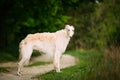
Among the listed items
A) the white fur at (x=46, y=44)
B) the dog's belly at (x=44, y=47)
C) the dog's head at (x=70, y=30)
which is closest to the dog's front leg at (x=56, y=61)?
the white fur at (x=46, y=44)

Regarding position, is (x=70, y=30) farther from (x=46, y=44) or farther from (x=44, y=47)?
(x=44, y=47)

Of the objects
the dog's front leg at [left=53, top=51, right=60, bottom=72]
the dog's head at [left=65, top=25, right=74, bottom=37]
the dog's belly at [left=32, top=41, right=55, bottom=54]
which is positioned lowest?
the dog's front leg at [left=53, top=51, right=60, bottom=72]

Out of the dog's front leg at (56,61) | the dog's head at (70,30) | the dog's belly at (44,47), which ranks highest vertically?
the dog's head at (70,30)

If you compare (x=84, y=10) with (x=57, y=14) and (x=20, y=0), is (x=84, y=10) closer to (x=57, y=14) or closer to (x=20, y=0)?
(x=57, y=14)

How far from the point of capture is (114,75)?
42.4 feet

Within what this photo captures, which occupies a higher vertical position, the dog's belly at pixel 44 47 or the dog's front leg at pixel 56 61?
the dog's belly at pixel 44 47

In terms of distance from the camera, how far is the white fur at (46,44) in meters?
16.0

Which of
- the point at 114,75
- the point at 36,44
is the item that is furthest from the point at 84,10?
the point at 114,75

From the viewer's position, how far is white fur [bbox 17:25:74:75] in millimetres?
16031

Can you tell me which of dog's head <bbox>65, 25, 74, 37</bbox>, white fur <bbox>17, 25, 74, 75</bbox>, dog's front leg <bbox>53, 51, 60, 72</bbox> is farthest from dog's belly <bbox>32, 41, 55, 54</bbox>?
dog's head <bbox>65, 25, 74, 37</bbox>

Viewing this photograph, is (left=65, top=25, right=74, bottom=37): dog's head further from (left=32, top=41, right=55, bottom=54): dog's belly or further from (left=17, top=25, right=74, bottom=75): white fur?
(left=32, top=41, right=55, bottom=54): dog's belly

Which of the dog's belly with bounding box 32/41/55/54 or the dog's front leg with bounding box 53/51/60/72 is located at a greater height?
the dog's belly with bounding box 32/41/55/54

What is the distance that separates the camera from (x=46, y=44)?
53.8 feet

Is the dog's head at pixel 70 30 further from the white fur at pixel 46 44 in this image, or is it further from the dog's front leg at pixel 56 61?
the dog's front leg at pixel 56 61
